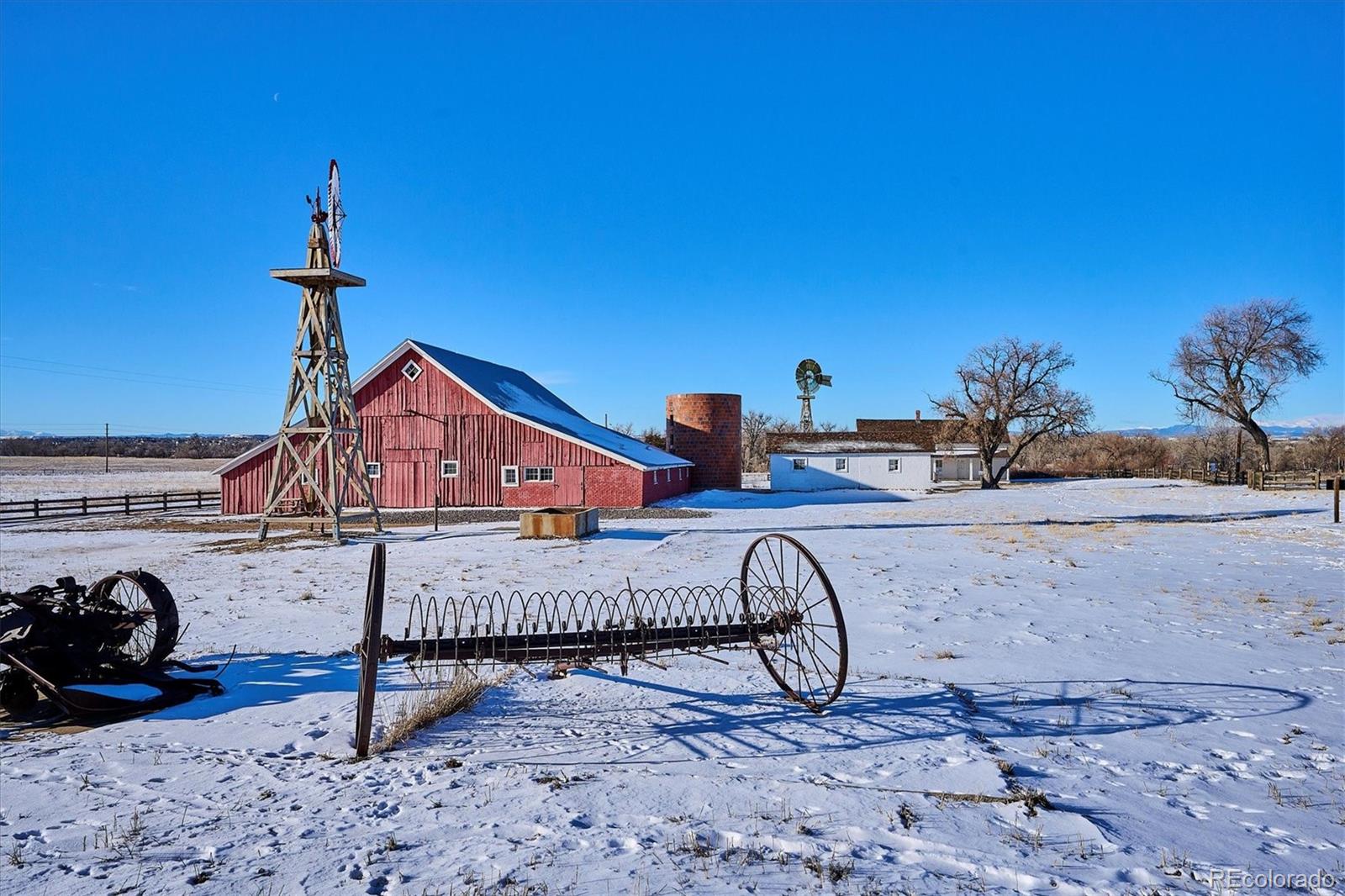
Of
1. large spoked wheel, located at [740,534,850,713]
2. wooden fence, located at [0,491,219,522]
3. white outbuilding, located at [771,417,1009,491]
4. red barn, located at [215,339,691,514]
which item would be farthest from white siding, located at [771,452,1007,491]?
large spoked wheel, located at [740,534,850,713]

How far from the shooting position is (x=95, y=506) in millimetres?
37719

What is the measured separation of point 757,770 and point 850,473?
49.3m

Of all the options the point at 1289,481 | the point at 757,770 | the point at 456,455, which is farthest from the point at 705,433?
the point at 757,770

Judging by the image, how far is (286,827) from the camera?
5.12 metres

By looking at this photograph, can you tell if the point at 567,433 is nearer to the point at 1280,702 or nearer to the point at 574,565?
the point at 574,565

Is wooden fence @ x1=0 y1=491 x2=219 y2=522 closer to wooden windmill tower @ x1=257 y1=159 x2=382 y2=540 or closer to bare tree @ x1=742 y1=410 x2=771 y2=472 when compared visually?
wooden windmill tower @ x1=257 y1=159 x2=382 y2=540

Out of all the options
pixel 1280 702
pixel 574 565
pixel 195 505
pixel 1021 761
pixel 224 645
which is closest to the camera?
pixel 1021 761

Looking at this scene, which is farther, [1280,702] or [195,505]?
[195,505]

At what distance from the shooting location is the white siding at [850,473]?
2113 inches

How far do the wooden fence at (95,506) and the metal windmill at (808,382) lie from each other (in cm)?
4882

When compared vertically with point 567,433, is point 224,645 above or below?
below

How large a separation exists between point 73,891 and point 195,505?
41464 mm

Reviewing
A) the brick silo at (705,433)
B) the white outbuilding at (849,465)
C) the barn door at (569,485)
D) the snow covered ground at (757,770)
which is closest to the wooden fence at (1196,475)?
the white outbuilding at (849,465)


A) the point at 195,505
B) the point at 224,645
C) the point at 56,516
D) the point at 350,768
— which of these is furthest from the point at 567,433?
the point at 350,768
